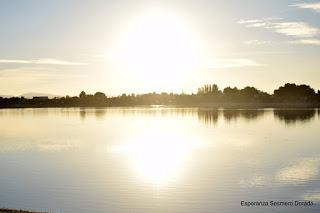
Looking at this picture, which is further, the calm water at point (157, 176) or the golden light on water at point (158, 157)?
the golden light on water at point (158, 157)

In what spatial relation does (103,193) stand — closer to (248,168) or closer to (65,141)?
(248,168)

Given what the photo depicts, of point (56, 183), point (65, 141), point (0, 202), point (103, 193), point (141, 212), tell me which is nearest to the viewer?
point (141, 212)

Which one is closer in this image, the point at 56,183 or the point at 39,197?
the point at 39,197

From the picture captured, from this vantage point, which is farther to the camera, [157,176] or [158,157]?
[158,157]

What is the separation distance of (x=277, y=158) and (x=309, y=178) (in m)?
12.7

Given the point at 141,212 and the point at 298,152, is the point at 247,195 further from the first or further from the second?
the point at 298,152

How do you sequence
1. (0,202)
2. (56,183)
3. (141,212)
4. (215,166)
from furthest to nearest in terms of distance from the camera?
(215,166)
(56,183)
(0,202)
(141,212)

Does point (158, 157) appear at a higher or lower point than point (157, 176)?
lower

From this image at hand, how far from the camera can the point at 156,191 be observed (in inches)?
1284

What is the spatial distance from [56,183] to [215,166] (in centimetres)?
1572

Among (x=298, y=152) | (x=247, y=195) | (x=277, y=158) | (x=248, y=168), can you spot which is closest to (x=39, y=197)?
(x=247, y=195)

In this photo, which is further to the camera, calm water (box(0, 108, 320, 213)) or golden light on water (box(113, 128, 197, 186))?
golden light on water (box(113, 128, 197, 186))

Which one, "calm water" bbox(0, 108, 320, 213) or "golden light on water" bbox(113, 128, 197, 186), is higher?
"calm water" bbox(0, 108, 320, 213)

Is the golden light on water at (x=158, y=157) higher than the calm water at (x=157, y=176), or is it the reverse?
the calm water at (x=157, y=176)
